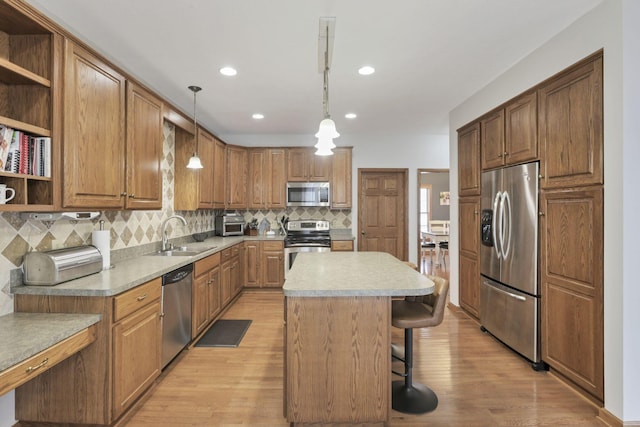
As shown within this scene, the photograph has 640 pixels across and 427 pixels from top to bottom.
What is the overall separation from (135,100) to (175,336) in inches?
77.4

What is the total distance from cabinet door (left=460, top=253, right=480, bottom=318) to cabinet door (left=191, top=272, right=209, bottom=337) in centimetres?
294

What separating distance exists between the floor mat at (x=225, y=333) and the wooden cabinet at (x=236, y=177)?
193cm

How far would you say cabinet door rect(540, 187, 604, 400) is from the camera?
2.10 m

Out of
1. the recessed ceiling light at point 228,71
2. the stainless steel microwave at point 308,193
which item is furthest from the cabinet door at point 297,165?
the recessed ceiling light at point 228,71

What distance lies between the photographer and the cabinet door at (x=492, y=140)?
3.12m

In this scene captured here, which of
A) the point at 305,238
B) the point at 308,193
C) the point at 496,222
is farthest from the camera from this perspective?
the point at 308,193

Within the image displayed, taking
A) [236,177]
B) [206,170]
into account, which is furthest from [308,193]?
[206,170]

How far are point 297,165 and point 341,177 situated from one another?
A: 752 millimetres

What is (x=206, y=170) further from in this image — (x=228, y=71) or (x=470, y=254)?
(x=470, y=254)

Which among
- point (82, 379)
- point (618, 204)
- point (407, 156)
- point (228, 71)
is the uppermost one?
point (228, 71)

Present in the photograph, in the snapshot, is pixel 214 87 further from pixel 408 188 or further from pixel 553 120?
pixel 408 188

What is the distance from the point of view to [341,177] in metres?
5.30

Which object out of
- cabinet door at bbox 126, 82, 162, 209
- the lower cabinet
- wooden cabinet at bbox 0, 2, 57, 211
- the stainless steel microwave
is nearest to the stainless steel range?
the lower cabinet

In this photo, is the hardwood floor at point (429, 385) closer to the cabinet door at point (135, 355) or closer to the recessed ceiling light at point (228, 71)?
the cabinet door at point (135, 355)
